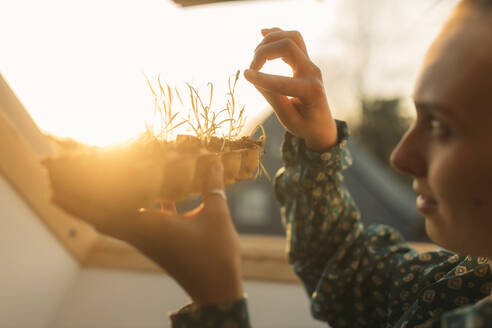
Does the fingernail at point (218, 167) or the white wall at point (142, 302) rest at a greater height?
the fingernail at point (218, 167)

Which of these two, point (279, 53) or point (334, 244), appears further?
point (334, 244)

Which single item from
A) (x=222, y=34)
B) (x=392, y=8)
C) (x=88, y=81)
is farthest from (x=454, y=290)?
(x=392, y=8)

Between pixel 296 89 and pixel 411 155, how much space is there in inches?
7.0

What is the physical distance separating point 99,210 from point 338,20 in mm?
1830

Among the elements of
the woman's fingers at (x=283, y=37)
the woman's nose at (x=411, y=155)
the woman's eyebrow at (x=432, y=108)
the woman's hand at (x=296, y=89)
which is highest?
the woman's fingers at (x=283, y=37)

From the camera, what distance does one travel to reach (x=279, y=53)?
49cm

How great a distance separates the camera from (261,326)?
0.82 meters

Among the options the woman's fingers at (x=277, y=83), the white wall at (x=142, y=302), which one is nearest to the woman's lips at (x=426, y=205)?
the woman's fingers at (x=277, y=83)

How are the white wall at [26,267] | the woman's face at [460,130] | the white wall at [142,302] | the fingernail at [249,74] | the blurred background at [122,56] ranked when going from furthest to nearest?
the white wall at [142,302]
the white wall at [26,267]
the blurred background at [122,56]
the fingernail at [249,74]
the woman's face at [460,130]

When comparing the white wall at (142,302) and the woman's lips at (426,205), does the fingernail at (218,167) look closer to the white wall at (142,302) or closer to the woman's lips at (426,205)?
the woman's lips at (426,205)

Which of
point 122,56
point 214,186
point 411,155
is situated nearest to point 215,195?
point 214,186

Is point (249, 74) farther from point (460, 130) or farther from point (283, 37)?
point (460, 130)

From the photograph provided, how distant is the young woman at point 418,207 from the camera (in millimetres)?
322

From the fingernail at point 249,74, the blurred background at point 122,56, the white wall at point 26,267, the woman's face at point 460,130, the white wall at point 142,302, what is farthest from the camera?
the white wall at point 142,302
